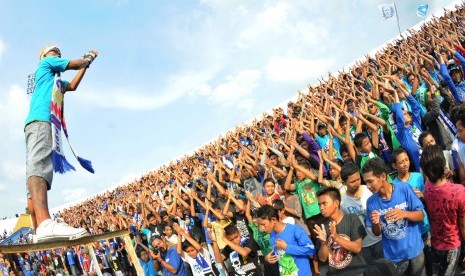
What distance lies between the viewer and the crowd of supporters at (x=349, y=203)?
334 centimetres

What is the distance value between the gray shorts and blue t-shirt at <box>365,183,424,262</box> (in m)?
2.67

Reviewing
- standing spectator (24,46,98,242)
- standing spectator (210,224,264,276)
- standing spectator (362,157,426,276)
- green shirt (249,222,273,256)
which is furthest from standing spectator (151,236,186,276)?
standing spectator (362,157,426,276)

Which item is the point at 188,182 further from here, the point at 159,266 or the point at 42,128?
the point at 42,128

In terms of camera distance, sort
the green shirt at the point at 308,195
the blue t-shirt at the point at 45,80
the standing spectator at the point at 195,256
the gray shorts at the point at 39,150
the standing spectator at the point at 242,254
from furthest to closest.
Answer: the standing spectator at the point at 195,256 → the green shirt at the point at 308,195 → the standing spectator at the point at 242,254 → the blue t-shirt at the point at 45,80 → the gray shorts at the point at 39,150

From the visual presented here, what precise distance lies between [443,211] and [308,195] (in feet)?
7.25

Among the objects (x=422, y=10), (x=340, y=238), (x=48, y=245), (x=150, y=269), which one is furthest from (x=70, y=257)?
(x=422, y=10)

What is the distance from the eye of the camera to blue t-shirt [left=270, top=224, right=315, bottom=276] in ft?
12.5

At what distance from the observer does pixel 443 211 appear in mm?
3281

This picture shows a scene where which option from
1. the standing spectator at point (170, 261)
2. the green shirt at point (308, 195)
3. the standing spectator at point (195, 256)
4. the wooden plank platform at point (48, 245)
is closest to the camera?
the wooden plank platform at point (48, 245)

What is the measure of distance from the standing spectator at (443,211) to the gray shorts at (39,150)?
2.95 m

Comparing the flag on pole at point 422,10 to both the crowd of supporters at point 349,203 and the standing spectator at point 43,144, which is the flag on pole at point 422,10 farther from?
the standing spectator at point 43,144

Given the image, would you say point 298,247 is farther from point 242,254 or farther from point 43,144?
point 43,144

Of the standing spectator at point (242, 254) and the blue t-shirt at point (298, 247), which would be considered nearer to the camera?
the blue t-shirt at point (298, 247)

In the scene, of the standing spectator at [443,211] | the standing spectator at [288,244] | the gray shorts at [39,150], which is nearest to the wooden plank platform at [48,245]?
the gray shorts at [39,150]
